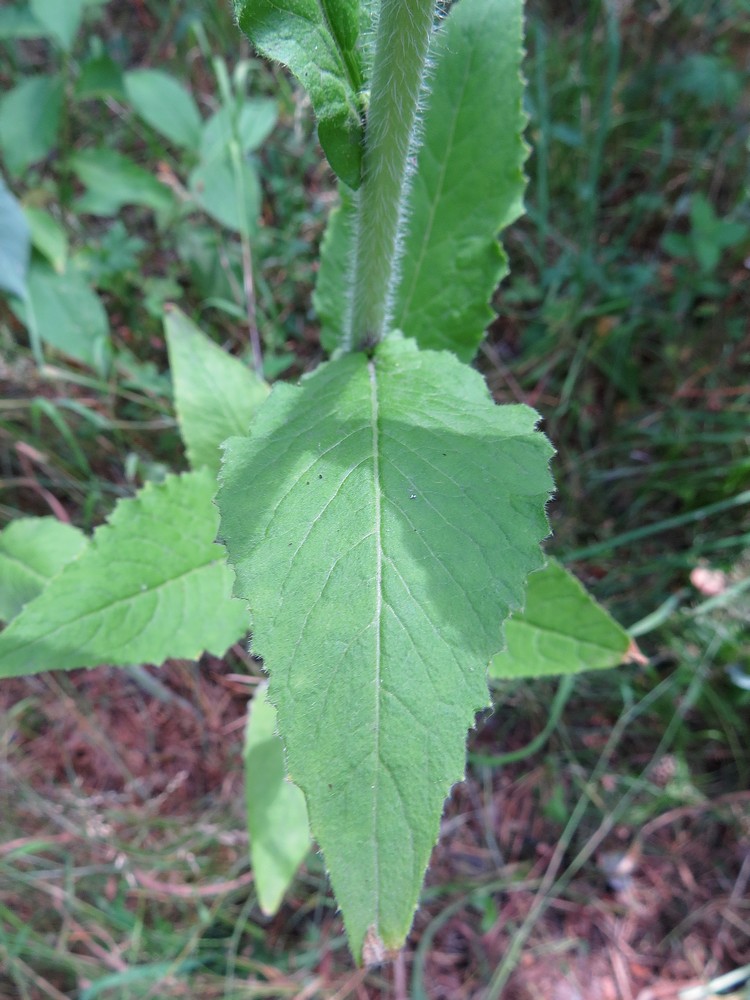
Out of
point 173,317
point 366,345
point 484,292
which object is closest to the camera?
point 366,345

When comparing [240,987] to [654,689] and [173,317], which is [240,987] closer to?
[654,689]

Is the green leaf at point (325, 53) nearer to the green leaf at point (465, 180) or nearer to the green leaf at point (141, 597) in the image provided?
the green leaf at point (465, 180)

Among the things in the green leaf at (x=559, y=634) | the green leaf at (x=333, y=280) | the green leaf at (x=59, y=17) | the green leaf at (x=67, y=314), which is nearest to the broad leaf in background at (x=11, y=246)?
the green leaf at (x=67, y=314)

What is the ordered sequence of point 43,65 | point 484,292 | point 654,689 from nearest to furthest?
point 484,292 < point 654,689 < point 43,65

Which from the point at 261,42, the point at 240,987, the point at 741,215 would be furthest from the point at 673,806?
the point at 261,42

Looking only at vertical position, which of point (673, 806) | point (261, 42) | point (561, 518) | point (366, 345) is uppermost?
point (261, 42)

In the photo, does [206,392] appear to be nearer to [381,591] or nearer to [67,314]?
[67,314]

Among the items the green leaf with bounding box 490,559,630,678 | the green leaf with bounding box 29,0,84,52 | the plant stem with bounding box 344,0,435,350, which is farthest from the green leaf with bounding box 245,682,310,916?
the green leaf with bounding box 29,0,84,52

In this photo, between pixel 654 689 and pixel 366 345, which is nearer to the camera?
pixel 366 345
